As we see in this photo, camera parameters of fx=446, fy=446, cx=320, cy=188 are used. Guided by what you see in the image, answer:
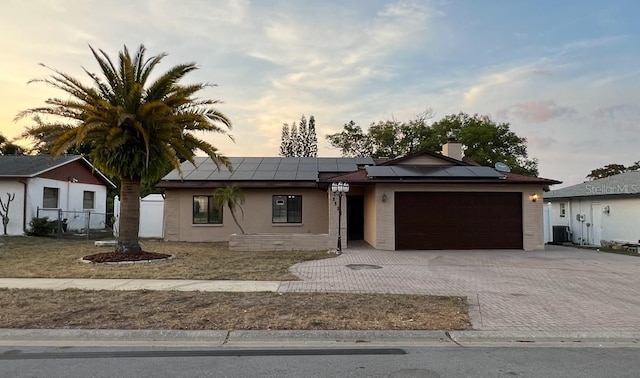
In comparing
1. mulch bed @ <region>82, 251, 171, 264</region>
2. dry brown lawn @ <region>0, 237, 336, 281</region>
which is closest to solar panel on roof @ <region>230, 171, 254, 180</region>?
dry brown lawn @ <region>0, 237, 336, 281</region>

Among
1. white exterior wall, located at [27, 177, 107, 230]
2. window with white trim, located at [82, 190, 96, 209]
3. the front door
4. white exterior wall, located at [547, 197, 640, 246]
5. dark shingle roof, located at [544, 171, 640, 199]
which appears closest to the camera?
white exterior wall, located at [547, 197, 640, 246]

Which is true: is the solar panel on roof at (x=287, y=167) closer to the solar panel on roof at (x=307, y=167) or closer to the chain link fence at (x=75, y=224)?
the solar panel on roof at (x=307, y=167)

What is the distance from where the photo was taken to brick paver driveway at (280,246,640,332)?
7.38m

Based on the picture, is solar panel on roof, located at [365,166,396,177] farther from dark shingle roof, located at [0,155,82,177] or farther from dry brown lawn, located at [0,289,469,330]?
dark shingle roof, located at [0,155,82,177]

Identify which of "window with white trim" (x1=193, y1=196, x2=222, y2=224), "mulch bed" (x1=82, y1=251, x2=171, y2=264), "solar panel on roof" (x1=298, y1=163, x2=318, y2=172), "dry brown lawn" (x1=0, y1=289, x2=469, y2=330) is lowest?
"dry brown lawn" (x1=0, y1=289, x2=469, y2=330)

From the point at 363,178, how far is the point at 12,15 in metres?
13.1

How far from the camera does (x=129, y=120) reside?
14.1 m

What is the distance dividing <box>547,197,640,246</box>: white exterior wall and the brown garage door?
20.8ft

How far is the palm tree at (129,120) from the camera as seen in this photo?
1385cm

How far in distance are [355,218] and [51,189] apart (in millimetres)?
17644

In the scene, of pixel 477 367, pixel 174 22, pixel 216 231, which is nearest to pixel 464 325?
pixel 477 367

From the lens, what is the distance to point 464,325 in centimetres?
684

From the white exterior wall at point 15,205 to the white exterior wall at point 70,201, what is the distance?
0.35 metres

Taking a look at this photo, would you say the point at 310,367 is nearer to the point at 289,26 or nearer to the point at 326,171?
the point at 289,26
